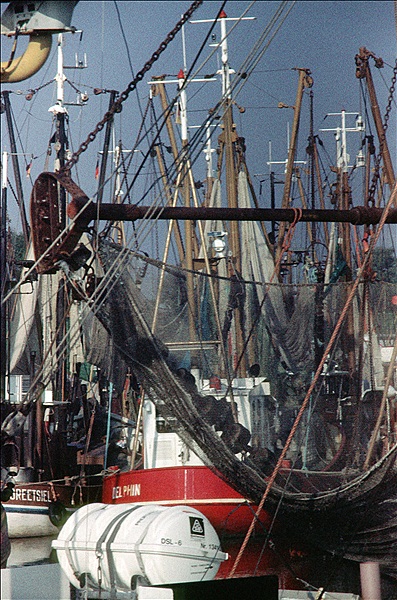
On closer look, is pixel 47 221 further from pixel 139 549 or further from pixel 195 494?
pixel 195 494

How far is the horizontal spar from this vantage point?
19.6 feet

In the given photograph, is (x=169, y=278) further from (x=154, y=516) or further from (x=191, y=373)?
(x=154, y=516)

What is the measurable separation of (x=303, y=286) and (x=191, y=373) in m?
1.17

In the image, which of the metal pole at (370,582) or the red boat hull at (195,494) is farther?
the red boat hull at (195,494)

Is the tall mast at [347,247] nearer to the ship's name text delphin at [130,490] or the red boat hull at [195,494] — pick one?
the red boat hull at [195,494]

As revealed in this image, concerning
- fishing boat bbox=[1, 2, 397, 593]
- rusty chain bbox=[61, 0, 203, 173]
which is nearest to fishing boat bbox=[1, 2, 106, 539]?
fishing boat bbox=[1, 2, 397, 593]

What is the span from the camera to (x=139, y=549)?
578 centimetres

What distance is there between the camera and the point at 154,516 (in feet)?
20.2

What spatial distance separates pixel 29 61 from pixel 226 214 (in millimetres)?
2827

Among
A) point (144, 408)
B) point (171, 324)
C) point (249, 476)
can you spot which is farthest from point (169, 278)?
point (144, 408)

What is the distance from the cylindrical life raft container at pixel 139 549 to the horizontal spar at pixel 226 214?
202 centimetres

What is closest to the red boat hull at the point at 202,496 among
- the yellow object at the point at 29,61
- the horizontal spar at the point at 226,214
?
the horizontal spar at the point at 226,214

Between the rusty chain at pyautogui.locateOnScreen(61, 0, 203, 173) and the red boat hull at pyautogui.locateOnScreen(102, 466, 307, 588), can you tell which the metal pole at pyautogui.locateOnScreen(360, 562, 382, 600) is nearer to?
the rusty chain at pyautogui.locateOnScreen(61, 0, 203, 173)

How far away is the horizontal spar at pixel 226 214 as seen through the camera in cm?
599
